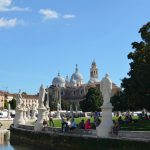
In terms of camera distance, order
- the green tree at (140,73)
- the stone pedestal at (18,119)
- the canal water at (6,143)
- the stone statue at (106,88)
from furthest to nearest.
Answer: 1. the stone pedestal at (18,119)
2. the canal water at (6,143)
3. the green tree at (140,73)
4. the stone statue at (106,88)

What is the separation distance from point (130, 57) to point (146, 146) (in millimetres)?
20516

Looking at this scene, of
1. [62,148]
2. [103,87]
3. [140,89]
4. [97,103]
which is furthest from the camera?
[97,103]

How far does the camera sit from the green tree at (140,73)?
109 feet

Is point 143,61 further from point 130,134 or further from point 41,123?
point 130,134

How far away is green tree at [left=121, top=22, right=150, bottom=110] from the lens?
109 feet

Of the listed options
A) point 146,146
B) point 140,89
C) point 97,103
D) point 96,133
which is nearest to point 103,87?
point 96,133

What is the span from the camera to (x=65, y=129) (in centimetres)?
3130

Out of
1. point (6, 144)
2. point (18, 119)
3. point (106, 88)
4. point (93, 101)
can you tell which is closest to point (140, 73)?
point (106, 88)

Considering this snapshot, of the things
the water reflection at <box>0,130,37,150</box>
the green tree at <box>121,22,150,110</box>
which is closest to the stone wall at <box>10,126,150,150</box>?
the water reflection at <box>0,130,37,150</box>

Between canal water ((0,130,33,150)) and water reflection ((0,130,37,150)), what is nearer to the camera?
water reflection ((0,130,37,150))

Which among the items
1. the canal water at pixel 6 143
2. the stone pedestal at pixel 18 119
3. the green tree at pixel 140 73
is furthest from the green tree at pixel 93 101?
the green tree at pixel 140 73

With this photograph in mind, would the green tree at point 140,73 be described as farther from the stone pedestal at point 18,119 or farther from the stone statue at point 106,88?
the stone pedestal at point 18,119

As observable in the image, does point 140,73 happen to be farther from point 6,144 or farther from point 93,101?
point 93,101

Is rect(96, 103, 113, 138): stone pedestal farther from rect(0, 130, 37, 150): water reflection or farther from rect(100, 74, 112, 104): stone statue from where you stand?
rect(0, 130, 37, 150): water reflection
